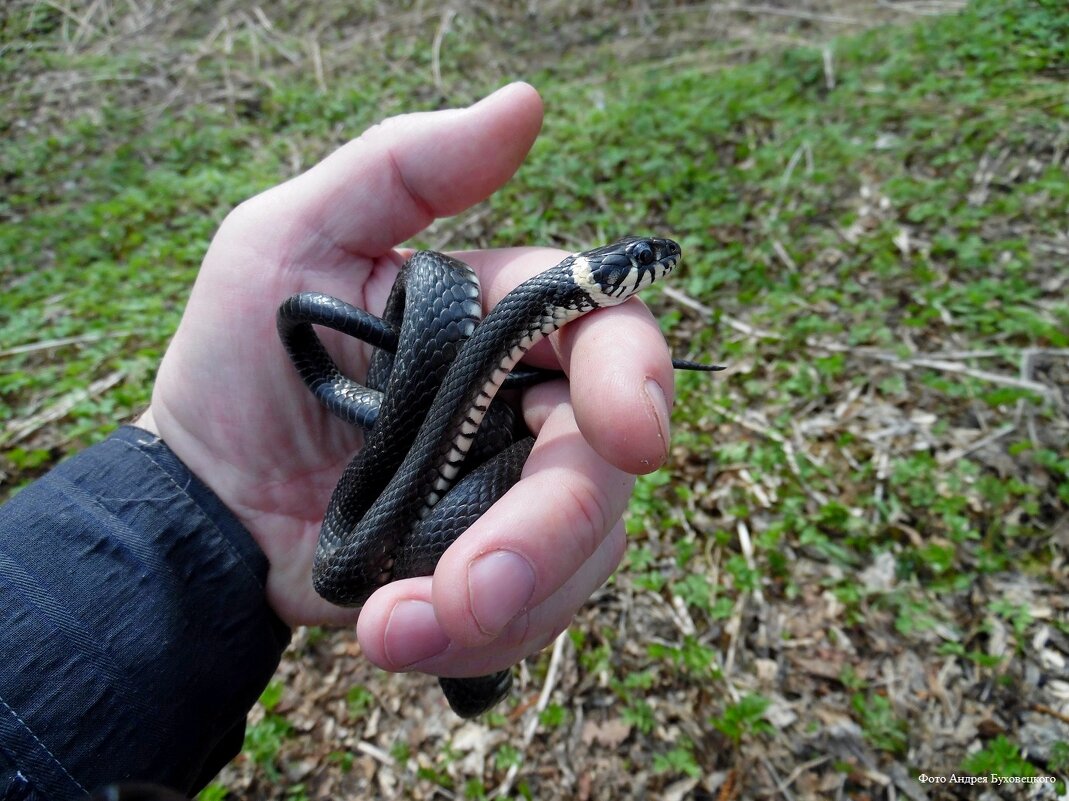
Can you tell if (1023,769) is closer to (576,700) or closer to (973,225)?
(576,700)

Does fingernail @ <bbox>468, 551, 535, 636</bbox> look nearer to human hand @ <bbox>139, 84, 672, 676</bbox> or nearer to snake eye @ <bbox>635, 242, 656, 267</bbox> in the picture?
human hand @ <bbox>139, 84, 672, 676</bbox>

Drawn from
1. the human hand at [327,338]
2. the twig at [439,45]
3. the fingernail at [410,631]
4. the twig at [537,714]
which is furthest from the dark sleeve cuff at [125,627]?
the twig at [439,45]

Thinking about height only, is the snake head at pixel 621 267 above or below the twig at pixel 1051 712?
above

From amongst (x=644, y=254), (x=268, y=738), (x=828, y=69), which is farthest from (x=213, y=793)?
(x=828, y=69)

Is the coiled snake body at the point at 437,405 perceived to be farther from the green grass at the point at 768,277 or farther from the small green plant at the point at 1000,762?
the small green plant at the point at 1000,762

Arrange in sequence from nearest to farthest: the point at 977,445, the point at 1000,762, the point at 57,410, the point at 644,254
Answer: the point at 644,254 < the point at 1000,762 < the point at 977,445 < the point at 57,410

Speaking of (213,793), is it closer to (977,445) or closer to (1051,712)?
(1051,712)

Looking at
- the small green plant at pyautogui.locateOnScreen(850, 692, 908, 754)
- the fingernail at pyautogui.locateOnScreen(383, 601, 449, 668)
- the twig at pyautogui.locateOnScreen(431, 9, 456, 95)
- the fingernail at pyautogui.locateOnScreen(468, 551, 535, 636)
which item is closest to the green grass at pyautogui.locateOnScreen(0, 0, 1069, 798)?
the small green plant at pyautogui.locateOnScreen(850, 692, 908, 754)
